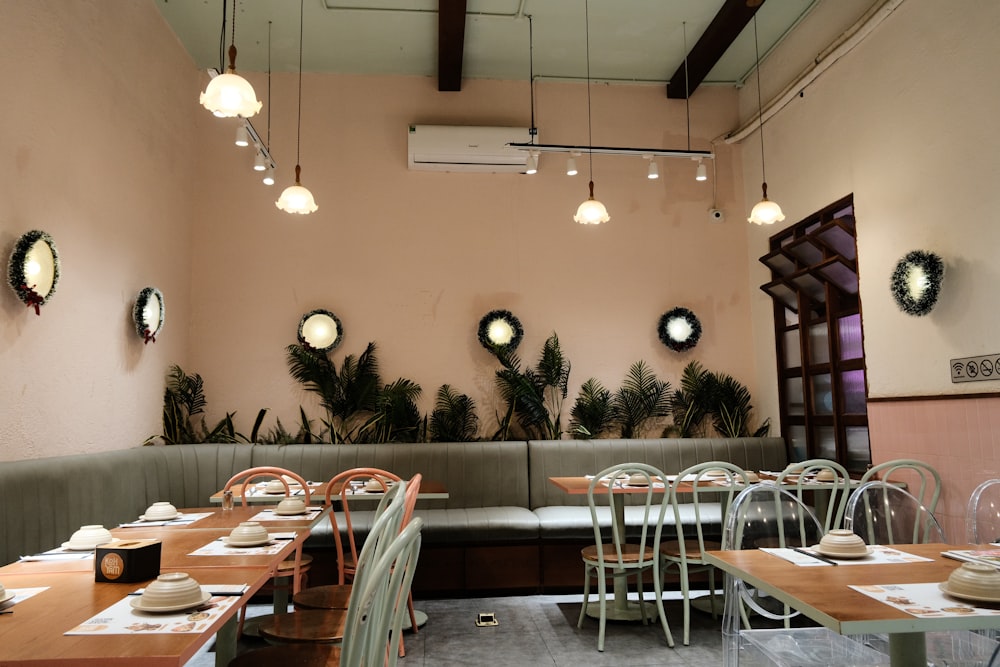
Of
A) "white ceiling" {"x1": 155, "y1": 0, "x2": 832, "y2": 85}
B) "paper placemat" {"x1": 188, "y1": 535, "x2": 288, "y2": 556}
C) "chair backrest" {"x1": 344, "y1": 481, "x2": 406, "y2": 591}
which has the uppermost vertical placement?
"white ceiling" {"x1": 155, "y1": 0, "x2": 832, "y2": 85}

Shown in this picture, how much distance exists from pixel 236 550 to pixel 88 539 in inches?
21.0

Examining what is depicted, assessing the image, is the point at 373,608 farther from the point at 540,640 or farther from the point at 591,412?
the point at 591,412

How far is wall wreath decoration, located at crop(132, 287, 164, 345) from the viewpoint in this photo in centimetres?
523

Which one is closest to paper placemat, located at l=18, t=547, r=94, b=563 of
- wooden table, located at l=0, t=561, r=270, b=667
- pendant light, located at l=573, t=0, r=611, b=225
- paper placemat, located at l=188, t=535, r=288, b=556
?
wooden table, located at l=0, t=561, r=270, b=667

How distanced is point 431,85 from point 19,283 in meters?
4.06

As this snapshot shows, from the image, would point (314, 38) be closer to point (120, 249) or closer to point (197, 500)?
point (120, 249)

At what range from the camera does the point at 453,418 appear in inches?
249

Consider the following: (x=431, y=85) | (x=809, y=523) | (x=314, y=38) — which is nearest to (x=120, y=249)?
(x=314, y=38)

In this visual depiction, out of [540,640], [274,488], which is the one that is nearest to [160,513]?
[274,488]

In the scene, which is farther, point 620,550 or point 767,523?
point 620,550

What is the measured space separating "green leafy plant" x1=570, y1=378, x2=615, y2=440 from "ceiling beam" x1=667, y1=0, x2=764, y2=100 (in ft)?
9.09

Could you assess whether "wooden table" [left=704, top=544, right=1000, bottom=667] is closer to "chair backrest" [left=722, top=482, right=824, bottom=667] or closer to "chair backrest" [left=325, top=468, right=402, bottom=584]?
"chair backrest" [left=722, top=482, right=824, bottom=667]

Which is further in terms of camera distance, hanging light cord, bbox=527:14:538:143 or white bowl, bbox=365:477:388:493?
hanging light cord, bbox=527:14:538:143

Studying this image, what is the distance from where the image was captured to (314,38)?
620cm
